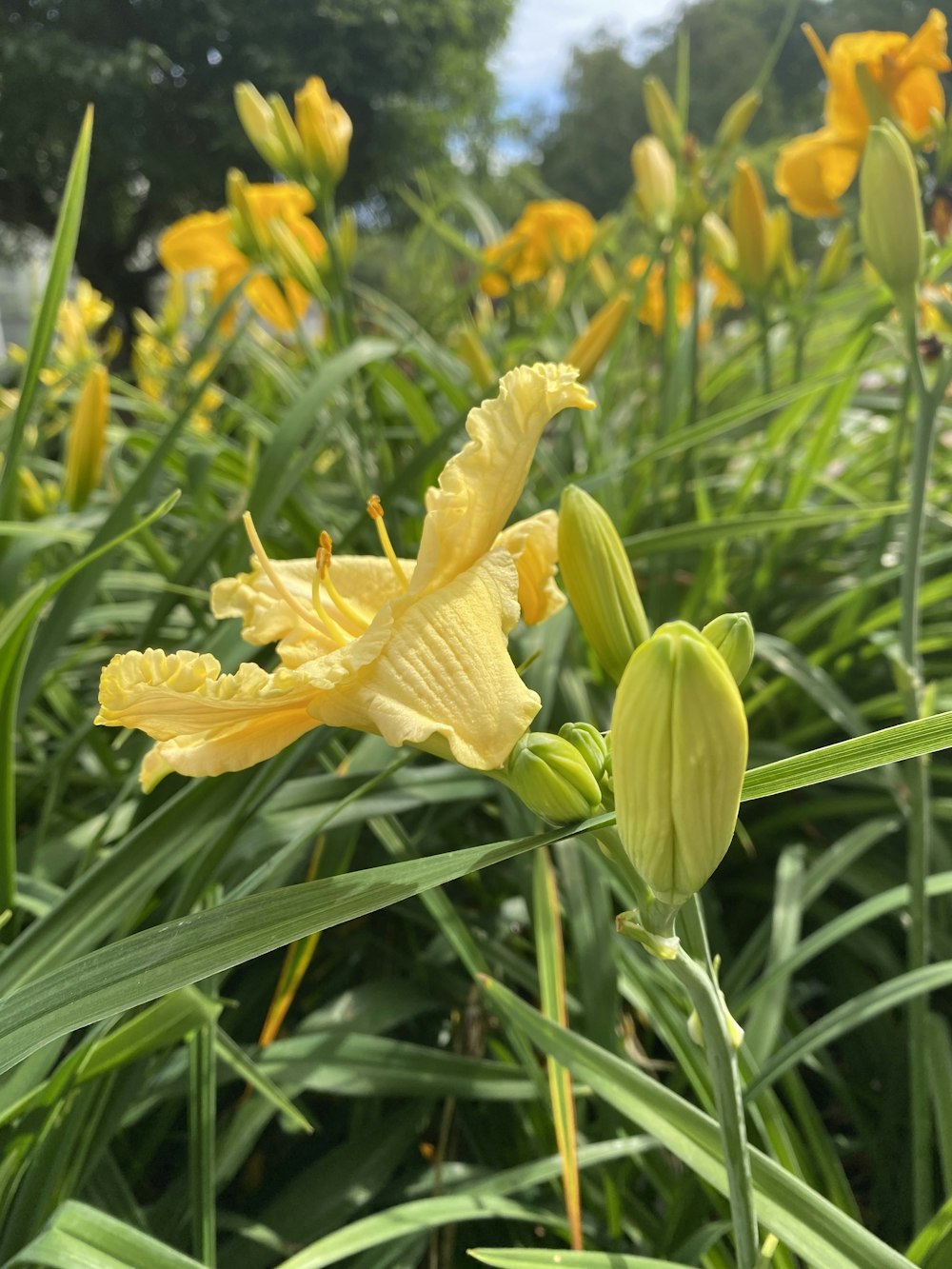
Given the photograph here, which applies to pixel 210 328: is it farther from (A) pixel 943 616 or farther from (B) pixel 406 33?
(B) pixel 406 33

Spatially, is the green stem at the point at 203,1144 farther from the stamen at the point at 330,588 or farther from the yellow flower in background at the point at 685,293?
the yellow flower in background at the point at 685,293

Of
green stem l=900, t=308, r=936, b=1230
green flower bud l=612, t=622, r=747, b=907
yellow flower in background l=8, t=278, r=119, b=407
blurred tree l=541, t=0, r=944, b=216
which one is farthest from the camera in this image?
blurred tree l=541, t=0, r=944, b=216

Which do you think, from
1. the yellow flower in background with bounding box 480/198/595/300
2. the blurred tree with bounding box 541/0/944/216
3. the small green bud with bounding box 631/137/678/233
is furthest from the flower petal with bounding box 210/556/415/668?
the blurred tree with bounding box 541/0/944/216

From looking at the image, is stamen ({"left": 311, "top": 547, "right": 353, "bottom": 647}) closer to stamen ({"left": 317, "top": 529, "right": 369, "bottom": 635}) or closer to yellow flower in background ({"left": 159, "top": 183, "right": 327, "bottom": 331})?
stamen ({"left": 317, "top": 529, "right": 369, "bottom": 635})

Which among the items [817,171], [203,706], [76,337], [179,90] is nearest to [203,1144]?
[203,706]

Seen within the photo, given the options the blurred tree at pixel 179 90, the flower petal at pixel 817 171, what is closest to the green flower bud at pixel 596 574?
the flower petal at pixel 817 171
